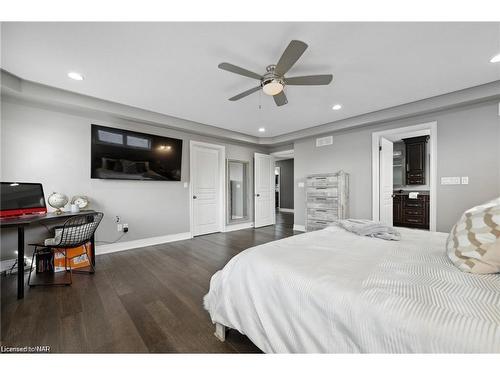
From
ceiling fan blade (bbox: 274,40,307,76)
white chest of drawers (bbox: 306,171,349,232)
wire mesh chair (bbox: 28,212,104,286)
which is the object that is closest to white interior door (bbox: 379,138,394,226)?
white chest of drawers (bbox: 306,171,349,232)

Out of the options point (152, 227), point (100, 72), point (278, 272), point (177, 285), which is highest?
point (100, 72)

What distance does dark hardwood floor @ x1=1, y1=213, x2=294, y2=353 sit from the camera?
56.0 inches

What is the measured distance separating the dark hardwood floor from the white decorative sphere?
923 mm

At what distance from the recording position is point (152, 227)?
3947mm

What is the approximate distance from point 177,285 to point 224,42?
2.50 metres

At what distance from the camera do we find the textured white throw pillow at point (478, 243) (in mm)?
1032

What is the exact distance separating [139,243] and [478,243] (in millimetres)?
4262

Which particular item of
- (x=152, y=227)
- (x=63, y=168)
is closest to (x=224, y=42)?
(x=63, y=168)

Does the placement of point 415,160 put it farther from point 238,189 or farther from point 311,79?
→ point 311,79

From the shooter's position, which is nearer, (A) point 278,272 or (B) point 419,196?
(A) point 278,272

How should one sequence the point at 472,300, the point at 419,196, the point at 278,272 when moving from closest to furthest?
the point at 472,300 < the point at 278,272 < the point at 419,196

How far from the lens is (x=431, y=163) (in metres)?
3.38
